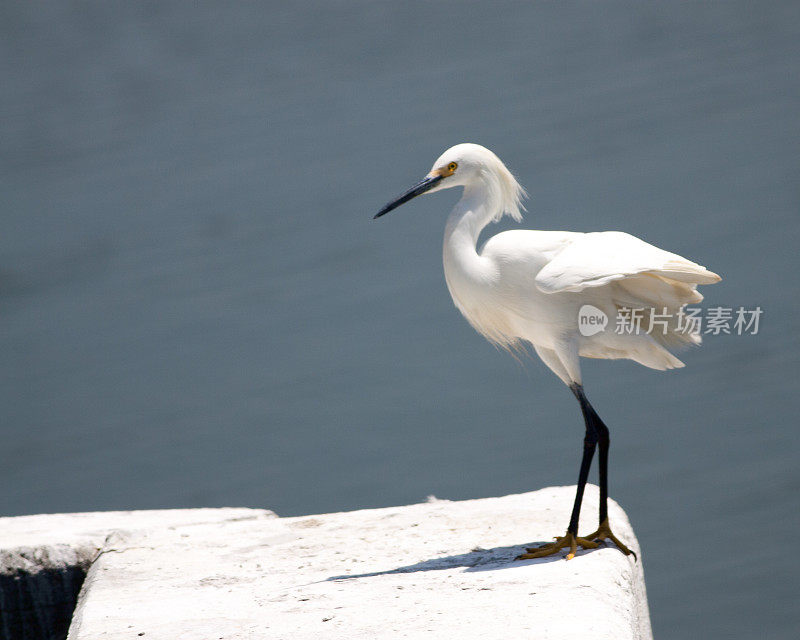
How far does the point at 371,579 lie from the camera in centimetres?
250

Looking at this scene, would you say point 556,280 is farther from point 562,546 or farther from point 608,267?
point 562,546

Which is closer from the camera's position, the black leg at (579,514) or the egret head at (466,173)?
the black leg at (579,514)

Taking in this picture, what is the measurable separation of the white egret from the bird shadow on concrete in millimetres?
34

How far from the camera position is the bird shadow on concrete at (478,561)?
2.50 meters

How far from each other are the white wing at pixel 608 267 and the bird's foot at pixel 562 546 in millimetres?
648

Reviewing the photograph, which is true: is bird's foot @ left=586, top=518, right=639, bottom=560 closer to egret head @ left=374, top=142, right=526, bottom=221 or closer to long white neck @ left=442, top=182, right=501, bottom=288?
long white neck @ left=442, top=182, right=501, bottom=288

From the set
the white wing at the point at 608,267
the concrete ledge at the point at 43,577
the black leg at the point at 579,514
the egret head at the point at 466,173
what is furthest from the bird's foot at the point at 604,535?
the concrete ledge at the point at 43,577

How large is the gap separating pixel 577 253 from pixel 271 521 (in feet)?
4.74

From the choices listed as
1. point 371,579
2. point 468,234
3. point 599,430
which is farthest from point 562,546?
point 468,234

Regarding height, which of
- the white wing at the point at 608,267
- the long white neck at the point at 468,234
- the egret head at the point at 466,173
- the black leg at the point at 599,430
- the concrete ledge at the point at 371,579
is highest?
the egret head at the point at 466,173

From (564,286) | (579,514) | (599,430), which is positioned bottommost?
(579,514)

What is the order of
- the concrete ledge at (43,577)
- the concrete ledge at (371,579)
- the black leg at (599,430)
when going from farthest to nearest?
1. the concrete ledge at (43,577)
2. the black leg at (599,430)
3. the concrete ledge at (371,579)

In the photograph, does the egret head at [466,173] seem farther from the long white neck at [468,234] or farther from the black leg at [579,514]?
the black leg at [579,514]

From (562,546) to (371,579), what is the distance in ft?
1.63
